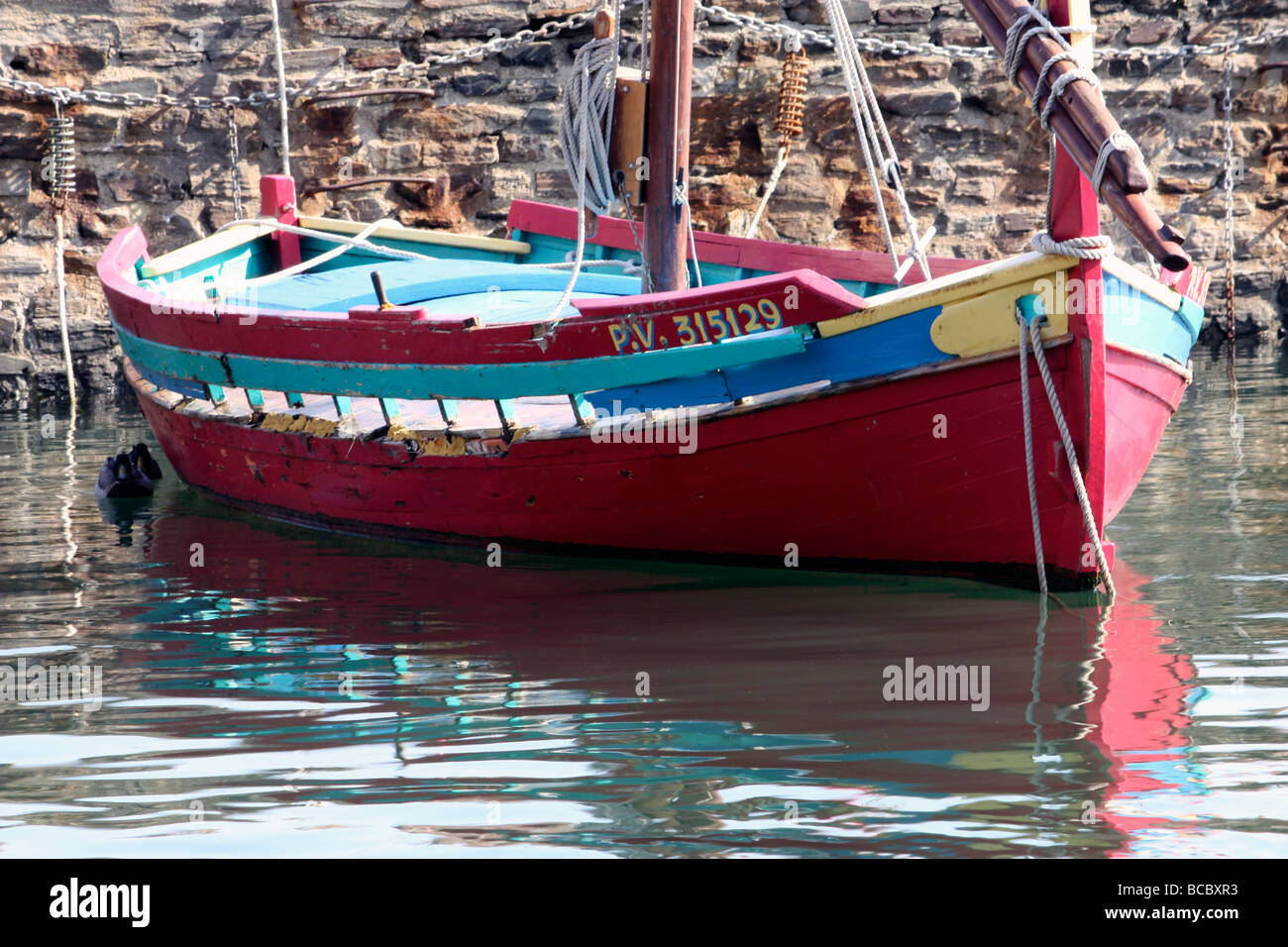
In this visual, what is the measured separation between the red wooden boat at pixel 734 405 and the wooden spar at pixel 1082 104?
4 centimetres

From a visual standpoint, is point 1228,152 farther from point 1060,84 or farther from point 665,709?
point 665,709

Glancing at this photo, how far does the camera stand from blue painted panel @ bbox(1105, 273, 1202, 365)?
14.8ft

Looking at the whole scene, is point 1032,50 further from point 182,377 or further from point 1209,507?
point 182,377

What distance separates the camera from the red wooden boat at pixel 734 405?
433 cm

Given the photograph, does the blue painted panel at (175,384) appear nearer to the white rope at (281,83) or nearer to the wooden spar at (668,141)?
the wooden spar at (668,141)

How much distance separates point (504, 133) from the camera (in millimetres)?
10336

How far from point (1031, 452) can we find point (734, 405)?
96 cm

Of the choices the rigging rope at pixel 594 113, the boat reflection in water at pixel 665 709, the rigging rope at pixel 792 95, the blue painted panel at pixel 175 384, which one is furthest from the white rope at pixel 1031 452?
the rigging rope at pixel 792 95

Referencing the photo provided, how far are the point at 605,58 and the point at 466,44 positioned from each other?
5091 millimetres

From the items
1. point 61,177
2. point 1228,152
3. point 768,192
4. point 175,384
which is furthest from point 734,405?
point 1228,152

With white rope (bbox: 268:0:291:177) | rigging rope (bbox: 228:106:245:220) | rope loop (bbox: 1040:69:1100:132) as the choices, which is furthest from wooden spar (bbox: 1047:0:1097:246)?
rigging rope (bbox: 228:106:245:220)

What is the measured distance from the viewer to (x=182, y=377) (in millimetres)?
6398

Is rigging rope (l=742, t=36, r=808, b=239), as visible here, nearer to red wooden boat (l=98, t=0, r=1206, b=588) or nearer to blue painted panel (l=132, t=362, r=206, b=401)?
red wooden boat (l=98, t=0, r=1206, b=588)

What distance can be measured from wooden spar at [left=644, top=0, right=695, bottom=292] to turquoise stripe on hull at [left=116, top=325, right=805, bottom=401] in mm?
880
